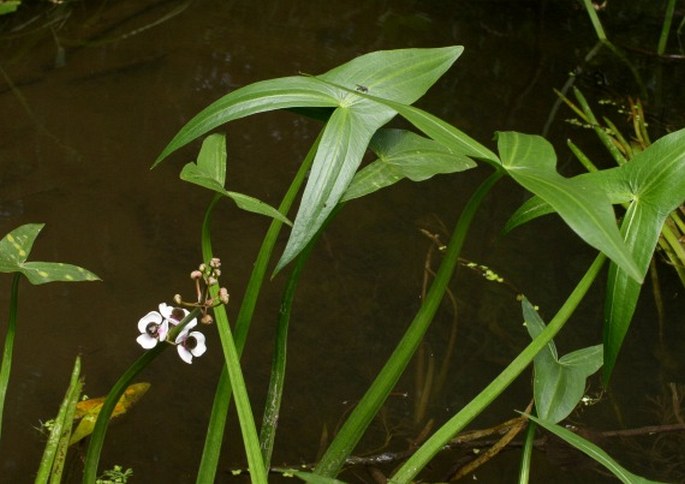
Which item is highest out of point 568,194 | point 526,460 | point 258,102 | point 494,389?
point 258,102

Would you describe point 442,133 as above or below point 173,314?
above

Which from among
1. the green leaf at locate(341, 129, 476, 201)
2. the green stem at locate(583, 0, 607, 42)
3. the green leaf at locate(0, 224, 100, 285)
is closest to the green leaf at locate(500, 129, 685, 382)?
the green leaf at locate(341, 129, 476, 201)

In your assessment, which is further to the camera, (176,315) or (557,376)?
(557,376)

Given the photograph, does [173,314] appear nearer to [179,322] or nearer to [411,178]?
[179,322]

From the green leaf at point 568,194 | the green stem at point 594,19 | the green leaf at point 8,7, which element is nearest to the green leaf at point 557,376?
the green leaf at point 568,194

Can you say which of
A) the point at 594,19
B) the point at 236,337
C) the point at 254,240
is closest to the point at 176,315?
the point at 236,337

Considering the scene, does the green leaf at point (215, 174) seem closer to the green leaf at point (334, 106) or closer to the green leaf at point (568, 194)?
the green leaf at point (334, 106)
